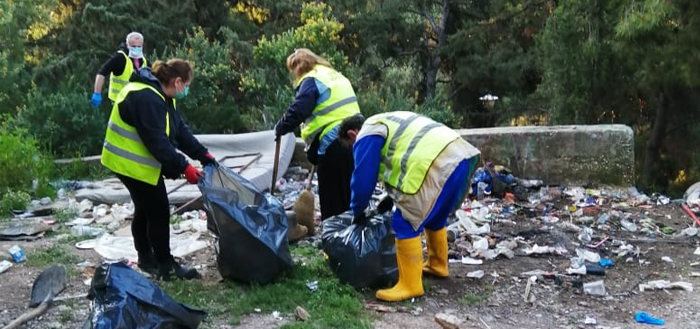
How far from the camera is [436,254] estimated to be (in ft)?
14.5

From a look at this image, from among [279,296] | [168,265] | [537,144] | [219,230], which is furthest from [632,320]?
[537,144]

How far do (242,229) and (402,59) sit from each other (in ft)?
38.1

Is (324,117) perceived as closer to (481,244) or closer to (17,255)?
(481,244)

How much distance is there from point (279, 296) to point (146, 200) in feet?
3.23

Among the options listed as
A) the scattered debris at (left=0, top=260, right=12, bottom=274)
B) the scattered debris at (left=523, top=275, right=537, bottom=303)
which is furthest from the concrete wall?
the scattered debris at (left=0, top=260, right=12, bottom=274)

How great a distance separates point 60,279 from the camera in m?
4.22

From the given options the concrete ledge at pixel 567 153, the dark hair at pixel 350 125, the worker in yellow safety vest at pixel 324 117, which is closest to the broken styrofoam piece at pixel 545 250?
the worker in yellow safety vest at pixel 324 117

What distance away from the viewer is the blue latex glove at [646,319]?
3914 millimetres

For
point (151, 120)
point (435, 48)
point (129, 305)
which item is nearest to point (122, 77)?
point (151, 120)

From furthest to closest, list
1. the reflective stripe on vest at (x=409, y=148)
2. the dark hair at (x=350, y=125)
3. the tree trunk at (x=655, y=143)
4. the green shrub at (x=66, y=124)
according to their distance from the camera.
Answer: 1. the tree trunk at (x=655, y=143)
2. the green shrub at (x=66, y=124)
3. the dark hair at (x=350, y=125)
4. the reflective stripe on vest at (x=409, y=148)

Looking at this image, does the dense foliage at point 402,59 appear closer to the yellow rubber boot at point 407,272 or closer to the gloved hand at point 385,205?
the gloved hand at point 385,205

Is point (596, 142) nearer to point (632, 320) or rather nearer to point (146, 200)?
point (632, 320)

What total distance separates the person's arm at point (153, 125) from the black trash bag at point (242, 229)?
9.3 inches

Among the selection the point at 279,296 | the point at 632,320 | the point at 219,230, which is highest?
the point at 219,230
